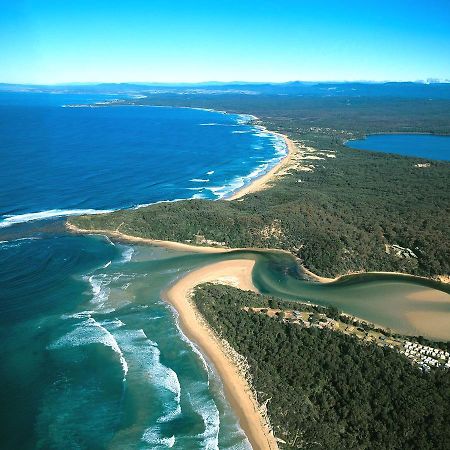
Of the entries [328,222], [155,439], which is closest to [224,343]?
[155,439]

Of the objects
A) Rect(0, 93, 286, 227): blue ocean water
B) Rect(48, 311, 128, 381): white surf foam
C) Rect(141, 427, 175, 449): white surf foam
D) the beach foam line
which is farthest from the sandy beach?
Rect(141, 427, 175, 449): white surf foam

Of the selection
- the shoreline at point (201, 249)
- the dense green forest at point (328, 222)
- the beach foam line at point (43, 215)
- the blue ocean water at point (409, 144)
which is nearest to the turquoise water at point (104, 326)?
the beach foam line at point (43, 215)

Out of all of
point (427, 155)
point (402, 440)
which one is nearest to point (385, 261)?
point (402, 440)

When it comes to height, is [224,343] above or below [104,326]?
below

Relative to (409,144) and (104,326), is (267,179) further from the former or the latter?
(409,144)

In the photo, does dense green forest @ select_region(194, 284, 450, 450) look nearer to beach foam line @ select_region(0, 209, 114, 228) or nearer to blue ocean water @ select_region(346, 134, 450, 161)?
beach foam line @ select_region(0, 209, 114, 228)

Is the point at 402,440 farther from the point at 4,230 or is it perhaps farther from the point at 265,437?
the point at 4,230

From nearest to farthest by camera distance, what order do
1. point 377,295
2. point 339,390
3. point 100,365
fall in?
point 339,390 < point 100,365 < point 377,295
